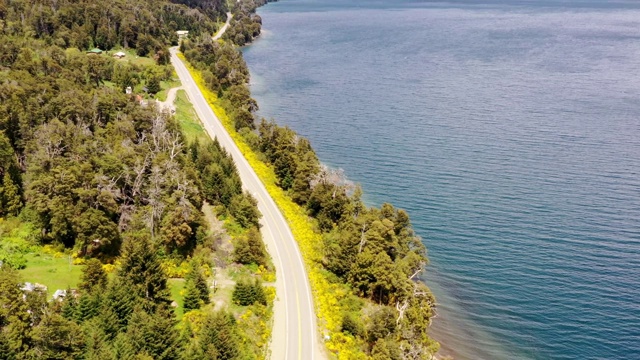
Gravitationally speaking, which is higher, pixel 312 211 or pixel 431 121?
pixel 431 121

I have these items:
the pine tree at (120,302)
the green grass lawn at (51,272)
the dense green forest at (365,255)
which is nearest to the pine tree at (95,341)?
the pine tree at (120,302)

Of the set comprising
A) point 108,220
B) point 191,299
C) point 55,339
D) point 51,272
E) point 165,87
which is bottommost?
point 191,299

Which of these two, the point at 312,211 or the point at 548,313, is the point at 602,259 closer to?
the point at 548,313

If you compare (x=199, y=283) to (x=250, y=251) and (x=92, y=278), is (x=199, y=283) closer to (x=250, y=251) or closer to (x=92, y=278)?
(x=250, y=251)

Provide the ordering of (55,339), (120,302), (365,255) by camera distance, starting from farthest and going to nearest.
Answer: (365,255) → (120,302) → (55,339)

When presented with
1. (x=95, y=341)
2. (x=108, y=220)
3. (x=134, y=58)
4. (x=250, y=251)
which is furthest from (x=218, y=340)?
(x=134, y=58)

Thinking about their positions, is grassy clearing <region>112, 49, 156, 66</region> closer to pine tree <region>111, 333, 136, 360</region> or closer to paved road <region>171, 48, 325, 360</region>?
paved road <region>171, 48, 325, 360</region>

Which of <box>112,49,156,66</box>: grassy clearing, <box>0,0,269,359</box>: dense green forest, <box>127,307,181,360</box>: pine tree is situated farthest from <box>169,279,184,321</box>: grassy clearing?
<box>112,49,156,66</box>: grassy clearing

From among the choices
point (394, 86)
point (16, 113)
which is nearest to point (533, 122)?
point (394, 86)
